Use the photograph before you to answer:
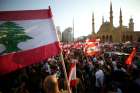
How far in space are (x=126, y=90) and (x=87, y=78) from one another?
153 inches

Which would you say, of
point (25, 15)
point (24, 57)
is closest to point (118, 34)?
point (25, 15)

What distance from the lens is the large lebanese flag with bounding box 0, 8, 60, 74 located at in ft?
13.3

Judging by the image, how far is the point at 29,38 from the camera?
4.27m

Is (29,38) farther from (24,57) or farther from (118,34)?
(118,34)

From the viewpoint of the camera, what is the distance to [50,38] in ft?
14.5

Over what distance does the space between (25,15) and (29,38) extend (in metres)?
0.41

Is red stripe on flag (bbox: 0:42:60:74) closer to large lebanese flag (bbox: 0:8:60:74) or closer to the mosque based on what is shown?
large lebanese flag (bbox: 0:8:60:74)

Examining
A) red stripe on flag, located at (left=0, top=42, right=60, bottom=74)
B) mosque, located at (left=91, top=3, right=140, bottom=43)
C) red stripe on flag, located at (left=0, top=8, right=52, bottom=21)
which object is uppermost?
red stripe on flag, located at (left=0, top=8, right=52, bottom=21)

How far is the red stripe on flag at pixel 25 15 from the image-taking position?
4.16 metres

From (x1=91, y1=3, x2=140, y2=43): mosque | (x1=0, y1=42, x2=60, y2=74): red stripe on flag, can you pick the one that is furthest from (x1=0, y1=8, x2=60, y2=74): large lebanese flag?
(x1=91, y1=3, x2=140, y2=43): mosque

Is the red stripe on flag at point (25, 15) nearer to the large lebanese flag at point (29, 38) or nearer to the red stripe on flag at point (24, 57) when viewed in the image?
the large lebanese flag at point (29, 38)

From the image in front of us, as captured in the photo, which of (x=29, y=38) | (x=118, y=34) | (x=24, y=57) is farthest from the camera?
(x=118, y=34)

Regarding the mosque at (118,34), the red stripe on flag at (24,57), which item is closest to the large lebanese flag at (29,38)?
the red stripe on flag at (24,57)

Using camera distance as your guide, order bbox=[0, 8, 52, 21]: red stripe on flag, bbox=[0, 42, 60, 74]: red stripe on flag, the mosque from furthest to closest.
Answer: the mosque
bbox=[0, 8, 52, 21]: red stripe on flag
bbox=[0, 42, 60, 74]: red stripe on flag
